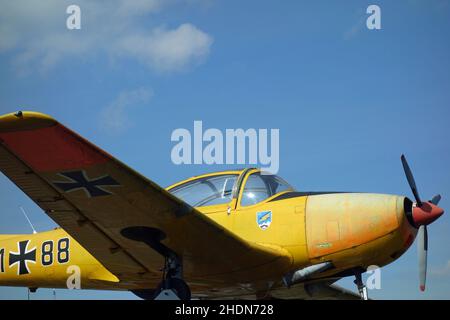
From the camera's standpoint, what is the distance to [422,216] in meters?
10.4

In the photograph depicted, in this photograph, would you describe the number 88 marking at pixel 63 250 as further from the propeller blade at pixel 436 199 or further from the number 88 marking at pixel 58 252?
the propeller blade at pixel 436 199

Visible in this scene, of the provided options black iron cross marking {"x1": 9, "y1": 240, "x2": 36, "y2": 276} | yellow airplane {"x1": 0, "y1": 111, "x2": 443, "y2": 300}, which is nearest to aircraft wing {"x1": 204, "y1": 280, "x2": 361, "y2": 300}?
yellow airplane {"x1": 0, "y1": 111, "x2": 443, "y2": 300}

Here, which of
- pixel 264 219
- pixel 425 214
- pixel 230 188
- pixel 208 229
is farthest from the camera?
pixel 230 188

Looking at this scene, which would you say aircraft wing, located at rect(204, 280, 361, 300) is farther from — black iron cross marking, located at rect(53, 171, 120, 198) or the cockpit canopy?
black iron cross marking, located at rect(53, 171, 120, 198)

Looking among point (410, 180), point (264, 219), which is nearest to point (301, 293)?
point (264, 219)

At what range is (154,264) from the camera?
11.3m

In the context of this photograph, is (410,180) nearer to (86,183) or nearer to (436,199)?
(436,199)

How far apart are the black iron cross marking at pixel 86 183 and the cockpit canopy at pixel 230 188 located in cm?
235

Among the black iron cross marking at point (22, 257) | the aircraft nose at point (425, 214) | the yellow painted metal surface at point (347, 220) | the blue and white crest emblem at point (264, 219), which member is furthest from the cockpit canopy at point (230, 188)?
the black iron cross marking at point (22, 257)

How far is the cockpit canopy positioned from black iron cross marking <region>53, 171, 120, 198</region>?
92.5 inches

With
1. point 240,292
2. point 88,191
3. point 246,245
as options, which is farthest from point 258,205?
point 88,191

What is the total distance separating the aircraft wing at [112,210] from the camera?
8.09 metres

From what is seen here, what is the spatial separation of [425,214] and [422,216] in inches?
2.1

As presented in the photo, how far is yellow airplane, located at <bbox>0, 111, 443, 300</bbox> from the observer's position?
9180 millimetres
